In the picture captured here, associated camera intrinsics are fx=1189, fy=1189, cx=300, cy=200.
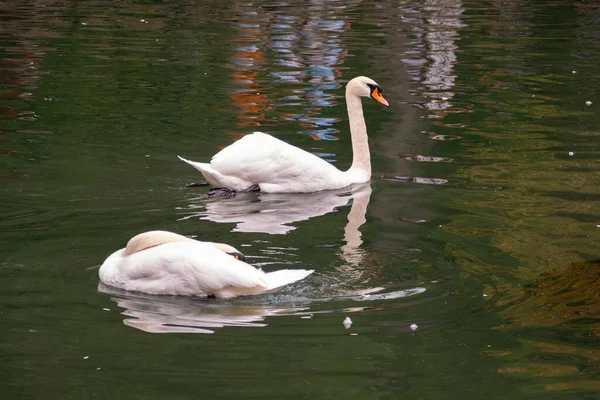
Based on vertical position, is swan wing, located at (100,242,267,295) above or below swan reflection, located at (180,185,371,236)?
above

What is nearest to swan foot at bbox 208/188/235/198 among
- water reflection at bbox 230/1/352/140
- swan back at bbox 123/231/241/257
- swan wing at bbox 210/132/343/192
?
swan wing at bbox 210/132/343/192

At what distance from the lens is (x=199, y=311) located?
23.3 ft

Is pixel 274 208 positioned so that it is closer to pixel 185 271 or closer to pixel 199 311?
pixel 185 271

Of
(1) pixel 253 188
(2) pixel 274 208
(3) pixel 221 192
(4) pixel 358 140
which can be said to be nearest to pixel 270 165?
(1) pixel 253 188

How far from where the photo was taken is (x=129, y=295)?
291 inches

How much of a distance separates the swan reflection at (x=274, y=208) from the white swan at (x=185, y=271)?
1.70 meters

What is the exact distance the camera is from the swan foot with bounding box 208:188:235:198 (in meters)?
10.6

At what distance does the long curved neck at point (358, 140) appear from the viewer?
1134cm

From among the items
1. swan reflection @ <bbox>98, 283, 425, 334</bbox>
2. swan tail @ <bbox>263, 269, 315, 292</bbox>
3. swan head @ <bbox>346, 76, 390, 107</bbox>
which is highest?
swan tail @ <bbox>263, 269, 315, 292</bbox>

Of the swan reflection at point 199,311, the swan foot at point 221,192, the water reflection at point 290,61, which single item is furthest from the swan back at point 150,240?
the water reflection at point 290,61

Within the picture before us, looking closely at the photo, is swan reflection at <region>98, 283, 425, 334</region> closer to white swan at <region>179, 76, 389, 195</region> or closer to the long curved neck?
white swan at <region>179, 76, 389, 195</region>

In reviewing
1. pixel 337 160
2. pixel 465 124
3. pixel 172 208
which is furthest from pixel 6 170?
pixel 465 124

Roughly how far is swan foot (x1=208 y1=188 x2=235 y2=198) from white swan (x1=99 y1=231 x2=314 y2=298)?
10.1ft

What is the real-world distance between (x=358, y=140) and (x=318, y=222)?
2160 mm
